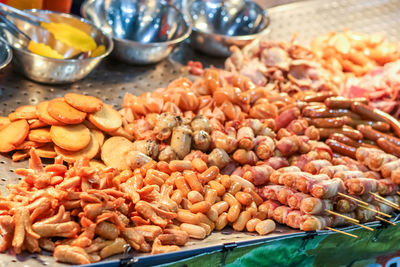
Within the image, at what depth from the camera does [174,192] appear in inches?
94.2

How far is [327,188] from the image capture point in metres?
2.51

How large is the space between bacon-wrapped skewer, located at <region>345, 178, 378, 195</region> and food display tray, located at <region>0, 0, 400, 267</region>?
194 mm

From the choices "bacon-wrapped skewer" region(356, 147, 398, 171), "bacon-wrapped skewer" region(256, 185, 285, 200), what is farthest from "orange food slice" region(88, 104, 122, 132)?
"bacon-wrapped skewer" region(356, 147, 398, 171)

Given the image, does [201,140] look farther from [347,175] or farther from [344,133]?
[344,133]

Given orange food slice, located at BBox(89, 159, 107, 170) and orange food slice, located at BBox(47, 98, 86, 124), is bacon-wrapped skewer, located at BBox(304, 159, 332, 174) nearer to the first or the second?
orange food slice, located at BBox(89, 159, 107, 170)

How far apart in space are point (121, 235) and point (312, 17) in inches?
155

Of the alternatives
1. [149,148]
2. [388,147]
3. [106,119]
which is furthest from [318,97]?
[106,119]

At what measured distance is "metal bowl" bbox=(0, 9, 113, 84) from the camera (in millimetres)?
2957

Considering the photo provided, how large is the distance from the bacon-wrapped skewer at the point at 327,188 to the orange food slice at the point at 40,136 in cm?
145

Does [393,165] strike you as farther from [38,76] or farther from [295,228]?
[38,76]

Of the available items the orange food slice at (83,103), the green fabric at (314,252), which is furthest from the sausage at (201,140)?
the green fabric at (314,252)

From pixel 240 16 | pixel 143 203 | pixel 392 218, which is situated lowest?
pixel 392 218

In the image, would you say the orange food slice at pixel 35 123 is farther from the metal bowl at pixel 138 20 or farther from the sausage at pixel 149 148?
the metal bowl at pixel 138 20

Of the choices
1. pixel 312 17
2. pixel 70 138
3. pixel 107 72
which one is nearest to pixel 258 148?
pixel 70 138
